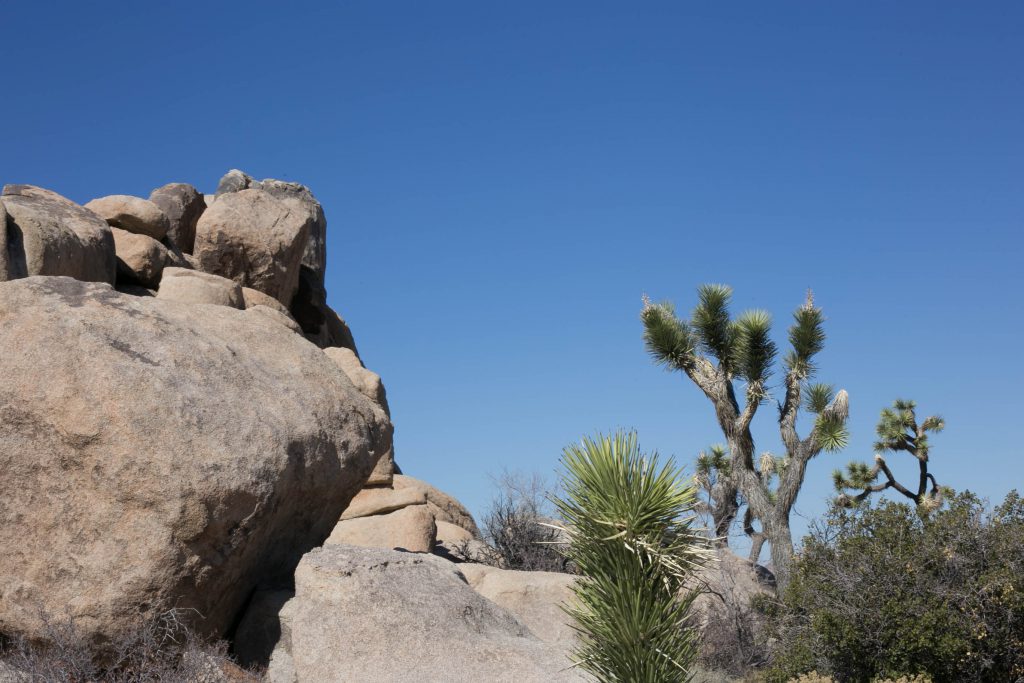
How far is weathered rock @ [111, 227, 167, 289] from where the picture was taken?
17.3 meters

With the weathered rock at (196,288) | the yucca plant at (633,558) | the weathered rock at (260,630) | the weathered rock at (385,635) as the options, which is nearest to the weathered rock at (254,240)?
the weathered rock at (196,288)

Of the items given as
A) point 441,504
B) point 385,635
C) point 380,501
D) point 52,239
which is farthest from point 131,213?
point 385,635

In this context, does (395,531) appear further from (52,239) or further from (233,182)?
(233,182)

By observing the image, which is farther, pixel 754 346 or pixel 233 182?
pixel 233 182

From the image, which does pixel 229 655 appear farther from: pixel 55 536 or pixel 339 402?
pixel 339 402

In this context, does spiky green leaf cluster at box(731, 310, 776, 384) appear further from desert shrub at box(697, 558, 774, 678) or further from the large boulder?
the large boulder

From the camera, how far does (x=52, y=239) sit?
13648mm

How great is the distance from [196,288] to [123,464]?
9.20m

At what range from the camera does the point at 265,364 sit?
9.82m

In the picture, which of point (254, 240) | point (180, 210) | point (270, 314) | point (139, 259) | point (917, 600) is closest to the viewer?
point (917, 600)

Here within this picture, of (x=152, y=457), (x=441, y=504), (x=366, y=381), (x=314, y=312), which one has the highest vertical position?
(x=314, y=312)

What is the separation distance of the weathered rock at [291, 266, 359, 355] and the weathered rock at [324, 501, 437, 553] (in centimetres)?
1012

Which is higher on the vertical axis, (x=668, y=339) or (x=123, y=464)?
(x=668, y=339)

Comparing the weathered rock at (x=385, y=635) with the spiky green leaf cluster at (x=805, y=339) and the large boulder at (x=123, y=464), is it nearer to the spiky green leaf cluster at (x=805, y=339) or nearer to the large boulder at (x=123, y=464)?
the large boulder at (x=123, y=464)
